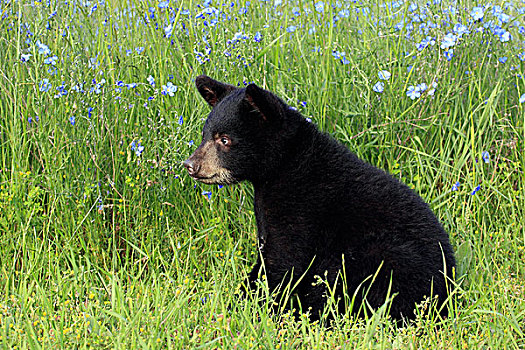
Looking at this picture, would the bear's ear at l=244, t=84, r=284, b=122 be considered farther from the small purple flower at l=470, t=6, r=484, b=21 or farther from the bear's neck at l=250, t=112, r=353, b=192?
the small purple flower at l=470, t=6, r=484, b=21

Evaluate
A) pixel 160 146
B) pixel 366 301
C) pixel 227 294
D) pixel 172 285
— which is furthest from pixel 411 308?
pixel 160 146

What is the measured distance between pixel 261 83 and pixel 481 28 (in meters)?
1.47

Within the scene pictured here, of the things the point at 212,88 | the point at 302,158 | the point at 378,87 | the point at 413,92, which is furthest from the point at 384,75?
the point at 212,88

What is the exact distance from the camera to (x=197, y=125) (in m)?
4.18

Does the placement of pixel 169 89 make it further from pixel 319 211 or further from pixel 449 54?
pixel 449 54

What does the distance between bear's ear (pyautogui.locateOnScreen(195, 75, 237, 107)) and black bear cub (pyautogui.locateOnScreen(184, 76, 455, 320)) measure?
80mm

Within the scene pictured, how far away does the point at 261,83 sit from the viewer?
14.6ft

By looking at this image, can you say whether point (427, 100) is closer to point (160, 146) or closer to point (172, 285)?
point (160, 146)

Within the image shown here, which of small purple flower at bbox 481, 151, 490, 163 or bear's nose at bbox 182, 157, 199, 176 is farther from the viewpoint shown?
small purple flower at bbox 481, 151, 490, 163

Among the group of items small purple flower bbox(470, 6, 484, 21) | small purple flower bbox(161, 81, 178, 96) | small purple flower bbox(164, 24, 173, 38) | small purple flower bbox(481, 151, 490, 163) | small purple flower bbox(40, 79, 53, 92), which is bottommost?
small purple flower bbox(40, 79, 53, 92)

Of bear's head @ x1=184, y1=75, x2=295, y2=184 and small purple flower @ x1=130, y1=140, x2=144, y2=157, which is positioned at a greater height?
bear's head @ x1=184, y1=75, x2=295, y2=184

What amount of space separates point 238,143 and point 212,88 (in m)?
0.43

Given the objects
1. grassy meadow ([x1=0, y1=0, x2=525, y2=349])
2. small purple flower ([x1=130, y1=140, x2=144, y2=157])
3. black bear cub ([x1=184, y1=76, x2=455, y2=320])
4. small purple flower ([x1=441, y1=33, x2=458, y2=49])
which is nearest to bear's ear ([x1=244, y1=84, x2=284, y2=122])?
black bear cub ([x1=184, y1=76, x2=455, y2=320])

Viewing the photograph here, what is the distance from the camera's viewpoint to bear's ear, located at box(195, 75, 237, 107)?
12.2 ft
